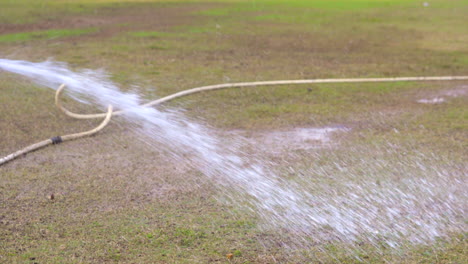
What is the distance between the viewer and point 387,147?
12.7 feet

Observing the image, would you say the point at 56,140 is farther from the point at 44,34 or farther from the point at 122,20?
the point at 122,20

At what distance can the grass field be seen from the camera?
2.49 metres

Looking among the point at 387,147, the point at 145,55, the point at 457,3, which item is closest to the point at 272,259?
the point at 387,147

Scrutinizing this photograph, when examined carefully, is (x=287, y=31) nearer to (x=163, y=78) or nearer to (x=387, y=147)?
(x=163, y=78)

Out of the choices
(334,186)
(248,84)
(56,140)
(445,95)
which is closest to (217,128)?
(56,140)

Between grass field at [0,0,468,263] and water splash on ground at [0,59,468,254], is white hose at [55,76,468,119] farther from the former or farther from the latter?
water splash on ground at [0,59,468,254]

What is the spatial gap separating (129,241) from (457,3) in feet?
42.7

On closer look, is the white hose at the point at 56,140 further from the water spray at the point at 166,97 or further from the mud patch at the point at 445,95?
the mud patch at the point at 445,95

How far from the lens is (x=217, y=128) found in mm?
4410

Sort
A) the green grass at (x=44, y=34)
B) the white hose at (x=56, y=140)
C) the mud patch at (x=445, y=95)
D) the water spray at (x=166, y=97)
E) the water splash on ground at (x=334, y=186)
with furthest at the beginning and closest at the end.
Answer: the green grass at (x=44, y=34) → the mud patch at (x=445, y=95) → the water spray at (x=166, y=97) → the white hose at (x=56, y=140) → the water splash on ground at (x=334, y=186)

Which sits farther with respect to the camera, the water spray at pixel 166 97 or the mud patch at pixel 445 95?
the mud patch at pixel 445 95

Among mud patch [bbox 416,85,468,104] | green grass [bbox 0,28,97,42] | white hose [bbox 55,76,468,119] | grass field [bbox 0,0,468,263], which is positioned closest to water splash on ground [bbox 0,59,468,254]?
grass field [bbox 0,0,468,263]

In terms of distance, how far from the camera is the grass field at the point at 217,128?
98.1 inches

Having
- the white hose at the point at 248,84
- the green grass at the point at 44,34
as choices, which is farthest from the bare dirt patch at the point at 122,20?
the white hose at the point at 248,84
